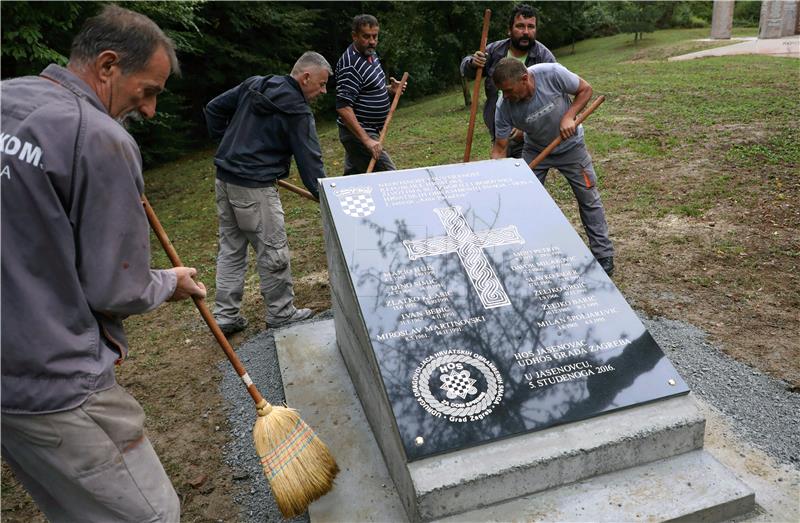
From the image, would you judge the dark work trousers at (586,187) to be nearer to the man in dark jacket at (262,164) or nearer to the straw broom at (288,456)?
the man in dark jacket at (262,164)

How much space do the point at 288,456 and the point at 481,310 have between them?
Result: 110cm

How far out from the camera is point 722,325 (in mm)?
4066

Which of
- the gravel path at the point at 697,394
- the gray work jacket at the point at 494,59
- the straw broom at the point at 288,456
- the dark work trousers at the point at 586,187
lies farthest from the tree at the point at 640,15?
the straw broom at the point at 288,456

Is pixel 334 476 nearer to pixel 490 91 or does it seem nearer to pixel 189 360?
pixel 189 360

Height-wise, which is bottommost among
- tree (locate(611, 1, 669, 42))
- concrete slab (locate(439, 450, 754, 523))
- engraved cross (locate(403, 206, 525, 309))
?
tree (locate(611, 1, 669, 42))

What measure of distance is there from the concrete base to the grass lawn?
848 mm

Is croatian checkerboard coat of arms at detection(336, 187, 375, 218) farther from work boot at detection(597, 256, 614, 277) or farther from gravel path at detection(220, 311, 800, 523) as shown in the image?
work boot at detection(597, 256, 614, 277)

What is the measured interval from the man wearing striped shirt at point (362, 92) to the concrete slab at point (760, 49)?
12.6 metres

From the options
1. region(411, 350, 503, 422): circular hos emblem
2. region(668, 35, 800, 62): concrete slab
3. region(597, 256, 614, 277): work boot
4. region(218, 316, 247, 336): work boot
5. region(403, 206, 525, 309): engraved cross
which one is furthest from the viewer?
region(668, 35, 800, 62): concrete slab

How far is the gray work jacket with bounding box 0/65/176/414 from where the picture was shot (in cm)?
164

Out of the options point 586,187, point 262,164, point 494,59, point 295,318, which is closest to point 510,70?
point 586,187

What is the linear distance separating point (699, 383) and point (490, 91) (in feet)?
11.7

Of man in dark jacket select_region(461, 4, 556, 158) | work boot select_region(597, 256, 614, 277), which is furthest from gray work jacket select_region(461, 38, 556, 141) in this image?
work boot select_region(597, 256, 614, 277)

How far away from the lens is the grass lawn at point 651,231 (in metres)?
3.70
